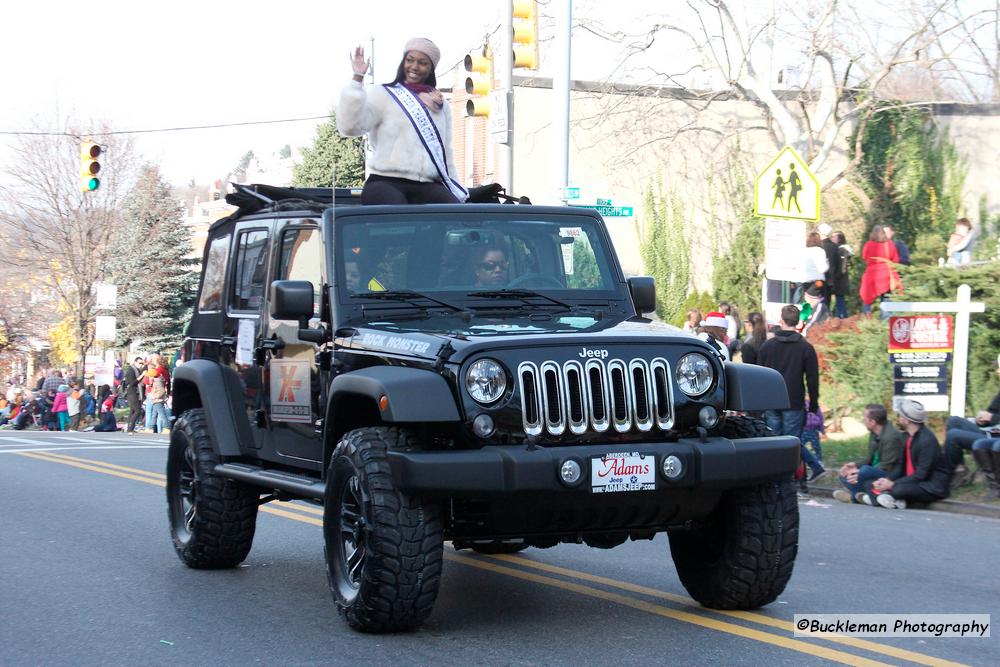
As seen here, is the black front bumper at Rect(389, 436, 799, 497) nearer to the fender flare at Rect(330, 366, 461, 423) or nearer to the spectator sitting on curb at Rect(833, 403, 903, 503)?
the fender flare at Rect(330, 366, 461, 423)

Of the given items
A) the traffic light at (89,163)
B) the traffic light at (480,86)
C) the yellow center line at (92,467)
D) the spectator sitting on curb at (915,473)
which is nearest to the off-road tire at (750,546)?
the spectator sitting on curb at (915,473)

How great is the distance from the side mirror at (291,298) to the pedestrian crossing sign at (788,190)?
1019 cm

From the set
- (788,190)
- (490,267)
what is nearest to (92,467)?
(788,190)

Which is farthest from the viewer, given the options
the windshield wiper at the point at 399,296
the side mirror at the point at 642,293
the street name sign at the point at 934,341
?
the street name sign at the point at 934,341

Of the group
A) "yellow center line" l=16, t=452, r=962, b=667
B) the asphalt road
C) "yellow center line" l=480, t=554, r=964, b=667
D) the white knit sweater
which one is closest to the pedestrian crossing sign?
the asphalt road

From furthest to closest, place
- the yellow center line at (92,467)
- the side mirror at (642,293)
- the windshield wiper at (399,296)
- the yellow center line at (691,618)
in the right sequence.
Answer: the yellow center line at (92,467), the side mirror at (642,293), the windshield wiper at (399,296), the yellow center line at (691,618)

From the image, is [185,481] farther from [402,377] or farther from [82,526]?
[402,377]

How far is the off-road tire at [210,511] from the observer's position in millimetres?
8648

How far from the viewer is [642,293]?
7.73 m

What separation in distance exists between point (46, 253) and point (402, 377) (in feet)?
182

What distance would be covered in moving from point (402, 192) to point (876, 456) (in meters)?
7.60

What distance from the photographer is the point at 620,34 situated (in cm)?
2947

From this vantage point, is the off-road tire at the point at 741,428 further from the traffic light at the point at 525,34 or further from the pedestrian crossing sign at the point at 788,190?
the traffic light at the point at 525,34

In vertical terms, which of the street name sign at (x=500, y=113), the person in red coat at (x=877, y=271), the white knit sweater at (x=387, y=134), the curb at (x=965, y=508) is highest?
the street name sign at (x=500, y=113)
